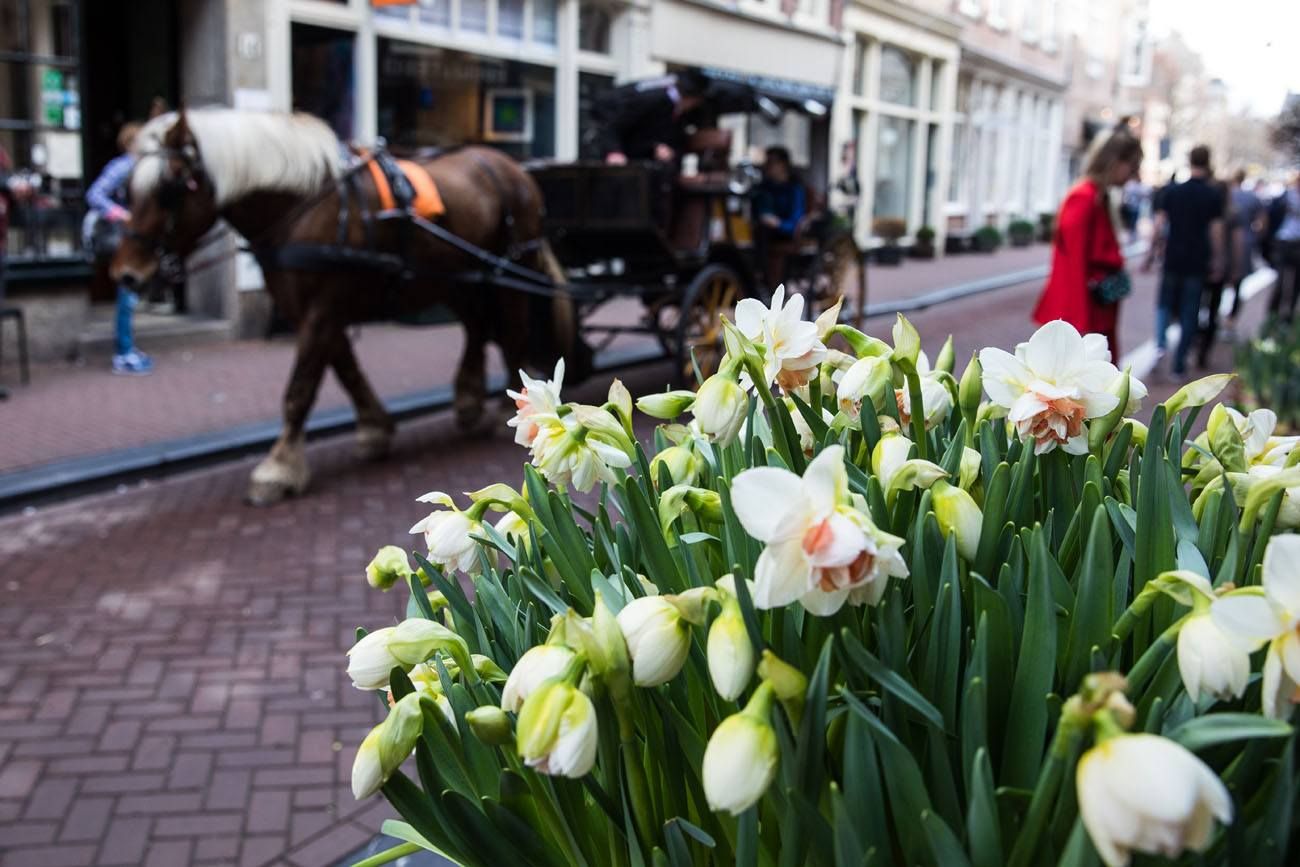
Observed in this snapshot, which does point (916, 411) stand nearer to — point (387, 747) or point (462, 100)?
point (387, 747)

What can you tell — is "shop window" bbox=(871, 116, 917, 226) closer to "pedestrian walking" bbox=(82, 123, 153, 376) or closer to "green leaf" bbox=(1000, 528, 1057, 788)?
"pedestrian walking" bbox=(82, 123, 153, 376)

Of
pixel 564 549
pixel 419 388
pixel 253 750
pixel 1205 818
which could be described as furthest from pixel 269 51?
pixel 1205 818

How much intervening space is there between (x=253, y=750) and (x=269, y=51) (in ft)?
30.3

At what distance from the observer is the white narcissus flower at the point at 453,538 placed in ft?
4.56

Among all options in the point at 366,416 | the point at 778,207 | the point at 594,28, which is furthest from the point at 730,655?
the point at 594,28

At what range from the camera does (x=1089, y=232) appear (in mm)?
6484

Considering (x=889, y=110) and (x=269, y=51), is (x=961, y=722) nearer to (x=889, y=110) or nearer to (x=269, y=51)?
(x=269, y=51)

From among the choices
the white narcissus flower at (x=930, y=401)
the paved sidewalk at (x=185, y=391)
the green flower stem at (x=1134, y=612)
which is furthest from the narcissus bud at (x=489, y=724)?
the paved sidewalk at (x=185, y=391)

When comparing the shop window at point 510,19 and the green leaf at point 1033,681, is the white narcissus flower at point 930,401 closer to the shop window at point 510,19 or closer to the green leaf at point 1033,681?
the green leaf at point 1033,681

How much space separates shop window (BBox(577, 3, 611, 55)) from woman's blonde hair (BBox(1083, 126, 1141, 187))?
10579 mm

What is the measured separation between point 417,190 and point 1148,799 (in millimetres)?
6588

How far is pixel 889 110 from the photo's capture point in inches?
1025

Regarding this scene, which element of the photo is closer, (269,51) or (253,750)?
(253,750)

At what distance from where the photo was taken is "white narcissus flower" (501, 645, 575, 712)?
0.99 m
